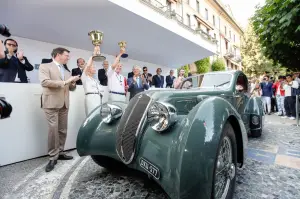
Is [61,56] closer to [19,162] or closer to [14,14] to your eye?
[19,162]

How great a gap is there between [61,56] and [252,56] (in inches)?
1279

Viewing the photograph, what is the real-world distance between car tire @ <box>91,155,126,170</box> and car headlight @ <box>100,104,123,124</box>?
0.54 meters

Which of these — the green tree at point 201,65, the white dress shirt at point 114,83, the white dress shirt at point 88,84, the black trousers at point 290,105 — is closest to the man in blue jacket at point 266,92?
the black trousers at point 290,105

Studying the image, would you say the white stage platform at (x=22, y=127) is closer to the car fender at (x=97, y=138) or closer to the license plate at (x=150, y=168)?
the car fender at (x=97, y=138)

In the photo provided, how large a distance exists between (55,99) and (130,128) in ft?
5.40

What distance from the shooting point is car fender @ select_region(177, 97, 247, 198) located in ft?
4.66

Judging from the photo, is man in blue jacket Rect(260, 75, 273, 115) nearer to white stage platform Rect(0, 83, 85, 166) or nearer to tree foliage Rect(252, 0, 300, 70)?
tree foliage Rect(252, 0, 300, 70)

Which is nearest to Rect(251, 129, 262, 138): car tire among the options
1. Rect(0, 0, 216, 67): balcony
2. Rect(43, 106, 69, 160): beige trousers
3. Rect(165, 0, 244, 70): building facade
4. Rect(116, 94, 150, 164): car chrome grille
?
Rect(116, 94, 150, 164): car chrome grille

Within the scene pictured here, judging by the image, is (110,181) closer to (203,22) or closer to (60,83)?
(60,83)

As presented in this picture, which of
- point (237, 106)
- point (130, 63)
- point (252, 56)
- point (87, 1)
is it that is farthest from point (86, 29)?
point (252, 56)

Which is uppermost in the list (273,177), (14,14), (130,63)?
(14,14)

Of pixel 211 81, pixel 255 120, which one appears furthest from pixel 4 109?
pixel 255 120

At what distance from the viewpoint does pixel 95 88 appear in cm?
388

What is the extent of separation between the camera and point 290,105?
26.2 feet
